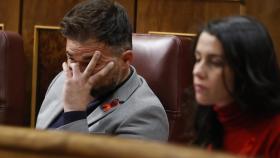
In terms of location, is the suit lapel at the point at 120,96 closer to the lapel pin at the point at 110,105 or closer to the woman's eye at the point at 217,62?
the lapel pin at the point at 110,105

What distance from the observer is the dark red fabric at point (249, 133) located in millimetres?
811

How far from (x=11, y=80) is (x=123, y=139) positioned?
61.4 inches

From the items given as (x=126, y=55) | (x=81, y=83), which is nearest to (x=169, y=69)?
(x=126, y=55)

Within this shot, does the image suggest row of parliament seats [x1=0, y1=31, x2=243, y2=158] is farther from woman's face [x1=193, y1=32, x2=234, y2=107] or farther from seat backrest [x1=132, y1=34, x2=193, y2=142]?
woman's face [x1=193, y1=32, x2=234, y2=107]

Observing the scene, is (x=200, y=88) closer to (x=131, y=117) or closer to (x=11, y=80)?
(x=131, y=117)

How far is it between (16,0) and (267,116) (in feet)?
5.34

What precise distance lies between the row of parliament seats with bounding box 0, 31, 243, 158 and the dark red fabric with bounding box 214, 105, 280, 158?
13cm

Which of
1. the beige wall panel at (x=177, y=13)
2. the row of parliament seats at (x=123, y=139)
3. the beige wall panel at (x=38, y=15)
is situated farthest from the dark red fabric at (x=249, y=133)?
the beige wall panel at (x=38, y=15)

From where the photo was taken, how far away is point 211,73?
792 mm

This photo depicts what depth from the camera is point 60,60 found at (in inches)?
87.0

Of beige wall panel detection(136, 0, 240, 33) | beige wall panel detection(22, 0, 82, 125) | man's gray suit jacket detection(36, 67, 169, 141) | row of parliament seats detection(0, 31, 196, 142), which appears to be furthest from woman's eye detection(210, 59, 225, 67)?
beige wall panel detection(22, 0, 82, 125)

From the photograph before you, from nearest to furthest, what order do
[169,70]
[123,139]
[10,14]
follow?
[123,139]
[169,70]
[10,14]

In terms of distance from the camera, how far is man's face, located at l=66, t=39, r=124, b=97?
49.6 inches

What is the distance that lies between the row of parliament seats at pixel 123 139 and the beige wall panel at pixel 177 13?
469 mm
